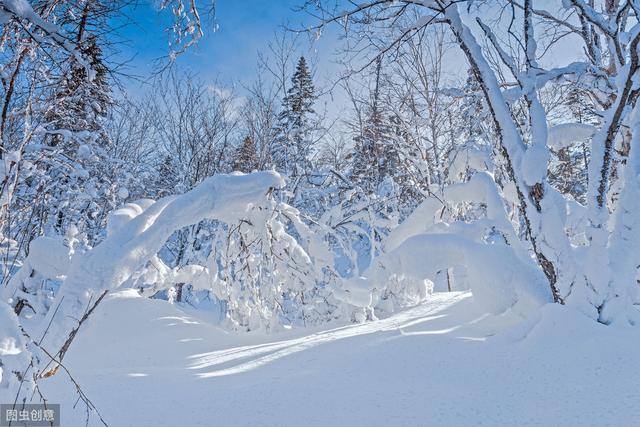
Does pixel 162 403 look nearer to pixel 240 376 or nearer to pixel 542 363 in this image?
pixel 240 376

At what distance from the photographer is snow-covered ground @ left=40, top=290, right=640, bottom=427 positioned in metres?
1.97

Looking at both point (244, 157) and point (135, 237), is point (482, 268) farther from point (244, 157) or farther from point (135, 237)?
point (244, 157)

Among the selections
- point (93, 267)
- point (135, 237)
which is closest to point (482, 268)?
point (135, 237)

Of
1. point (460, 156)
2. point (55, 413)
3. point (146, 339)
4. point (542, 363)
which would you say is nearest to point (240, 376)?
point (55, 413)

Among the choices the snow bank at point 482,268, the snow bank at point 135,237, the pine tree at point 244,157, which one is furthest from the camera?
the pine tree at point 244,157

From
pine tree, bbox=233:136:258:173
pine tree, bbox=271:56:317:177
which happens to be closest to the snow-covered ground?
pine tree, bbox=271:56:317:177

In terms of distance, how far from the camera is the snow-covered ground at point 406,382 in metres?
1.97

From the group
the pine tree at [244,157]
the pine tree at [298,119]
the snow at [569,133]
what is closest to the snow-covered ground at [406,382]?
the snow at [569,133]

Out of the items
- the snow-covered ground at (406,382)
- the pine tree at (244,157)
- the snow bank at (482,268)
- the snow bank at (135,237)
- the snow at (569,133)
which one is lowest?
the snow-covered ground at (406,382)

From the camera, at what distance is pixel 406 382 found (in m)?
2.37

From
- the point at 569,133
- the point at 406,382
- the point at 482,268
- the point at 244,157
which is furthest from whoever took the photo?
the point at 244,157

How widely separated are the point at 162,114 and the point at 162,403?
12314mm

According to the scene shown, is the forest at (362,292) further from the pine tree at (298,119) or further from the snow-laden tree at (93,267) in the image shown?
the pine tree at (298,119)

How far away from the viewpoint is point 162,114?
12.8m
